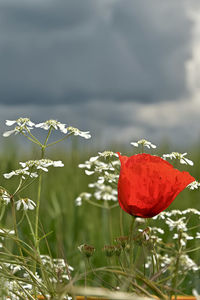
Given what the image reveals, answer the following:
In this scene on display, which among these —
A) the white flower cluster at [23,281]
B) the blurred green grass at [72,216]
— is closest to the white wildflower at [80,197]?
the blurred green grass at [72,216]

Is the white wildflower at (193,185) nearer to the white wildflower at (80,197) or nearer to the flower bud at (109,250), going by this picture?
the flower bud at (109,250)

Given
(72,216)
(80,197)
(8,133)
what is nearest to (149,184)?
(8,133)

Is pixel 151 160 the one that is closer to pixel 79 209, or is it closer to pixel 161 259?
pixel 161 259

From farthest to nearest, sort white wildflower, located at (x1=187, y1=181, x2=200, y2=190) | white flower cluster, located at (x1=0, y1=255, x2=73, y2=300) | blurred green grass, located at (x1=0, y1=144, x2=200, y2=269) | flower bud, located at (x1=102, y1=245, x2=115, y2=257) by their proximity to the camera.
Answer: blurred green grass, located at (x1=0, y1=144, x2=200, y2=269) → white wildflower, located at (x1=187, y1=181, x2=200, y2=190) → flower bud, located at (x1=102, y1=245, x2=115, y2=257) → white flower cluster, located at (x1=0, y1=255, x2=73, y2=300)

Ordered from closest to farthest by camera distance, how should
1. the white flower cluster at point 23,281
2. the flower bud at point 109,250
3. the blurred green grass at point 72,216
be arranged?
the white flower cluster at point 23,281, the flower bud at point 109,250, the blurred green grass at point 72,216

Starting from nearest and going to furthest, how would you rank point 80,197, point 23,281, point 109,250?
point 23,281, point 109,250, point 80,197

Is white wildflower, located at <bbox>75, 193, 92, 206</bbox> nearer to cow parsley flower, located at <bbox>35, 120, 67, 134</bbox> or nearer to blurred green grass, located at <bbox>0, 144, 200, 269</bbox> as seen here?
blurred green grass, located at <bbox>0, 144, 200, 269</bbox>

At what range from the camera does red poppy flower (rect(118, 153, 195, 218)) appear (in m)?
0.63

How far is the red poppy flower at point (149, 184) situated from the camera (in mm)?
628

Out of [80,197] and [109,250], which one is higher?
[80,197]

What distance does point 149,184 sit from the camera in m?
0.63

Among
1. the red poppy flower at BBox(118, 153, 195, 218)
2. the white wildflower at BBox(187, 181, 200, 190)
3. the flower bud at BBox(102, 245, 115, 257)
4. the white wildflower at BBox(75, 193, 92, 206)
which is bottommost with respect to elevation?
the flower bud at BBox(102, 245, 115, 257)

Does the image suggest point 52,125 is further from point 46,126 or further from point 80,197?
point 80,197

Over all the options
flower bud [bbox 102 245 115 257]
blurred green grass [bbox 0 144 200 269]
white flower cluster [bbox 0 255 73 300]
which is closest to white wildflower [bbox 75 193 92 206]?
blurred green grass [bbox 0 144 200 269]
